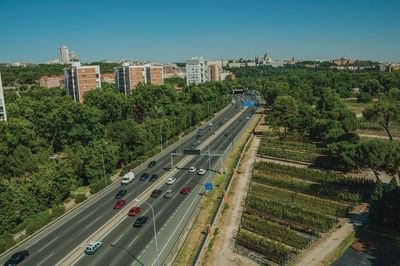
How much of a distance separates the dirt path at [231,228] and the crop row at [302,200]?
9.37 feet

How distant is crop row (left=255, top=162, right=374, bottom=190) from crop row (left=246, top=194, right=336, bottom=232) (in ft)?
38.7

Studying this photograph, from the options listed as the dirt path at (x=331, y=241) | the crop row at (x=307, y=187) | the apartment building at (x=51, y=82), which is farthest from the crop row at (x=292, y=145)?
the apartment building at (x=51, y=82)

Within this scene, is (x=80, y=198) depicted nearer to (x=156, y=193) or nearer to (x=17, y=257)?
(x=156, y=193)

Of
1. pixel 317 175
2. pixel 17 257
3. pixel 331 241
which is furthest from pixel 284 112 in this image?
pixel 17 257

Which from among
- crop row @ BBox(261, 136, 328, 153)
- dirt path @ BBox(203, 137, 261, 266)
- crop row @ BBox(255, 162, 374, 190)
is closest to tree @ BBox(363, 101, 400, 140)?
crop row @ BBox(255, 162, 374, 190)

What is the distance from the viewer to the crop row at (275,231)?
3406cm

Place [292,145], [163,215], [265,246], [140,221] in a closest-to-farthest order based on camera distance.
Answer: [265,246] < [140,221] < [163,215] < [292,145]

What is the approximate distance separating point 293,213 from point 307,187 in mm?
8978

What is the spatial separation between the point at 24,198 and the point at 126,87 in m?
98.6

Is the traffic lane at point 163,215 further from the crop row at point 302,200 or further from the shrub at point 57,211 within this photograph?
the shrub at point 57,211

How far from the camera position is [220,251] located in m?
33.8

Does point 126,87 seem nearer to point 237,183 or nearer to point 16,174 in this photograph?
point 16,174

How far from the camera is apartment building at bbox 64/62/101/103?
113062 mm

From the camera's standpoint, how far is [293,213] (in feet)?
132
